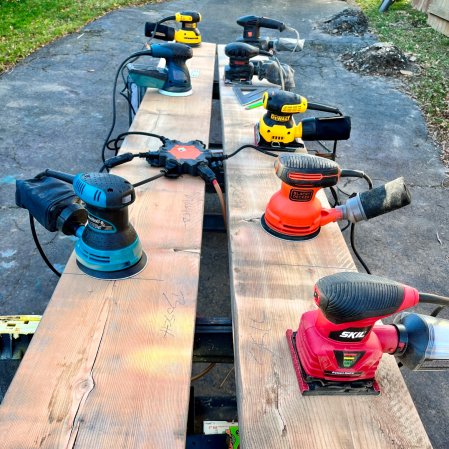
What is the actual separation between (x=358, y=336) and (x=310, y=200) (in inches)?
25.0

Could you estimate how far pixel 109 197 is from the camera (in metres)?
1.28

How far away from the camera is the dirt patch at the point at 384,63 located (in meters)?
6.51

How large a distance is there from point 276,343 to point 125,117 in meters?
3.83

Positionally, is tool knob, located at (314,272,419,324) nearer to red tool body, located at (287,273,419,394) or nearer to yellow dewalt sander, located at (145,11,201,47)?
red tool body, located at (287,273,419,394)

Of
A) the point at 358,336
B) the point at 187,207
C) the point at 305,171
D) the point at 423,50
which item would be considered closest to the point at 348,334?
the point at 358,336

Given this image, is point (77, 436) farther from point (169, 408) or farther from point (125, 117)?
point (125, 117)

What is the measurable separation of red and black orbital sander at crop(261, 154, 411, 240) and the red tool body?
0.46 metres

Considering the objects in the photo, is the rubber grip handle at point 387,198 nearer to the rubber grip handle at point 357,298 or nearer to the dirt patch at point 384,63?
the rubber grip handle at point 357,298

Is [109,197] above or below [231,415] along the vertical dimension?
above

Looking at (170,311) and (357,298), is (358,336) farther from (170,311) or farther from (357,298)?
(170,311)

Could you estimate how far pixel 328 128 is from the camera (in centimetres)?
213

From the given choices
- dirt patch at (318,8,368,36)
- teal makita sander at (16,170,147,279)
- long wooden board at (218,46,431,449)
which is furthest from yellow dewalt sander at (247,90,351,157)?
dirt patch at (318,8,368,36)

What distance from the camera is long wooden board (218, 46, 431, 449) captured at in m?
1.04

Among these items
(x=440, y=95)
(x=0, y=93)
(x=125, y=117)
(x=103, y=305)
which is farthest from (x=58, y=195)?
(x=440, y=95)
